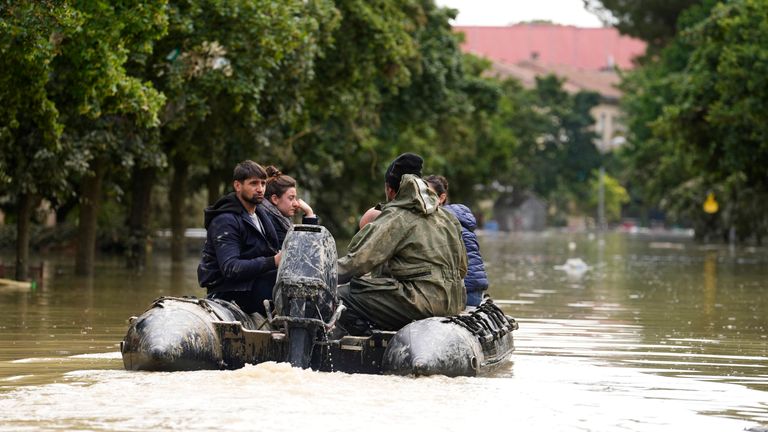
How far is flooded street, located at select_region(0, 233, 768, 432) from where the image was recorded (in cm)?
1023

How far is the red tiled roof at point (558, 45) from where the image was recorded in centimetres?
17425

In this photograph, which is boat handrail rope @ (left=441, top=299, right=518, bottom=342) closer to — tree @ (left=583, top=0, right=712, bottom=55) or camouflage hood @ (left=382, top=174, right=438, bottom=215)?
camouflage hood @ (left=382, top=174, right=438, bottom=215)

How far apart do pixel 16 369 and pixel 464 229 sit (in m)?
4.84

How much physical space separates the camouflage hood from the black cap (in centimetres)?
9

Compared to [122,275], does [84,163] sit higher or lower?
higher

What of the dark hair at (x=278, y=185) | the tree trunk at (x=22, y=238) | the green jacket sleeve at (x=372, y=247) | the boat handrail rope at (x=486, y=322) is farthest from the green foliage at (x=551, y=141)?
the green jacket sleeve at (x=372, y=247)

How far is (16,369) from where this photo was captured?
43.9 ft

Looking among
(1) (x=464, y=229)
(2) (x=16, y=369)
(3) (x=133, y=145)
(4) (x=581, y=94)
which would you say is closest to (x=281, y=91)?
(3) (x=133, y=145)

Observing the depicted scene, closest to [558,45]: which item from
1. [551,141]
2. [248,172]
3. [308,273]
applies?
[551,141]

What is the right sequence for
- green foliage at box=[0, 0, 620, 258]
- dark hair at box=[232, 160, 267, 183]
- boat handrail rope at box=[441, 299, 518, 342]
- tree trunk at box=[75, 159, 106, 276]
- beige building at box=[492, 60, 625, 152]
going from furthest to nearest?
beige building at box=[492, 60, 625, 152], tree trunk at box=[75, 159, 106, 276], green foliage at box=[0, 0, 620, 258], dark hair at box=[232, 160, 267, 183], boat handrail rope at box=[441, 299, 518, 342]

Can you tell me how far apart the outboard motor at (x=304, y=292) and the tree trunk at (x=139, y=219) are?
24.2 meters

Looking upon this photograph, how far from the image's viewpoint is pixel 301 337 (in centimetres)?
1202

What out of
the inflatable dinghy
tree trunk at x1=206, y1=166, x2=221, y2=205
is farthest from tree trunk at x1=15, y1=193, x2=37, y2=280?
the inflatable dinghy

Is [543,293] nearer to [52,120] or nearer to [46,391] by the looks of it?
[52,120]
